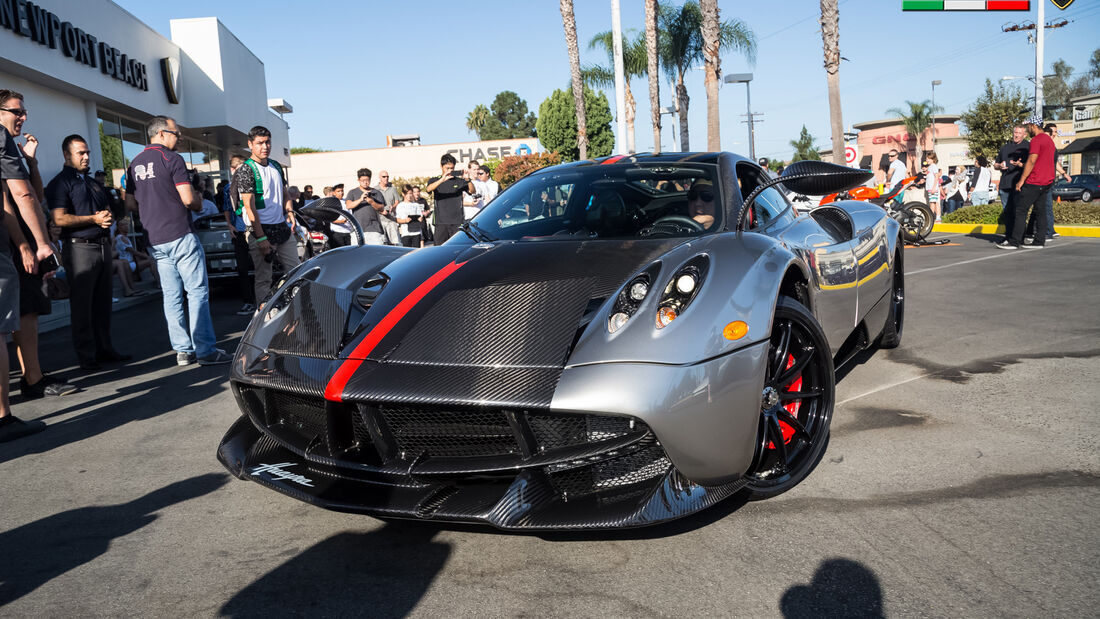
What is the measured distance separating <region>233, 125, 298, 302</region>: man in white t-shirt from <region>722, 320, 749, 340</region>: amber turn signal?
5.04 metres

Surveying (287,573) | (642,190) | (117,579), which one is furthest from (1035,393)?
(117,579)

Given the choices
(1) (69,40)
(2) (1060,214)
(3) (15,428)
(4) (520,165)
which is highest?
(1) (69,40)

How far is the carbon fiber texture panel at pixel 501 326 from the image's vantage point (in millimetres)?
2438

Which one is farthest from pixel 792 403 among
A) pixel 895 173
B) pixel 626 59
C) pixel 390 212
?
pixel 626 59

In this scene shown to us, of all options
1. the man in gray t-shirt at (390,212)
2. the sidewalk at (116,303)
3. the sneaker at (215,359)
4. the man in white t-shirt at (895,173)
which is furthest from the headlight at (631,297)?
the man in white t-shirt at (895,173)

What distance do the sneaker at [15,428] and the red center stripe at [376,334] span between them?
9.04 feet

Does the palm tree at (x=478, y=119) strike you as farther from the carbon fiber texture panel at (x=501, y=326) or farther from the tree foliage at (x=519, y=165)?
the carbon fiber texture panel at (x=501, y=326)

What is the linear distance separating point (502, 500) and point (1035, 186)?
11.1 meters

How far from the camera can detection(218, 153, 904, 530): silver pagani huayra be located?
2.24 meters

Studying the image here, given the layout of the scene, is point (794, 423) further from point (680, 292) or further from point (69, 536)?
point (69, 536)

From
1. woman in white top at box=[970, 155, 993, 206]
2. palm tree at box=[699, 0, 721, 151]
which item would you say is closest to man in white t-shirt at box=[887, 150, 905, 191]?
woman in white top at box=[970, 155, 993, 206]

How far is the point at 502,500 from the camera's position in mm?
2209

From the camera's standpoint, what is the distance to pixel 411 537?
2604 millimetres

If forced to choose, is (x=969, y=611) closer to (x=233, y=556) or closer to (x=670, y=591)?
(x=670, y=591)
